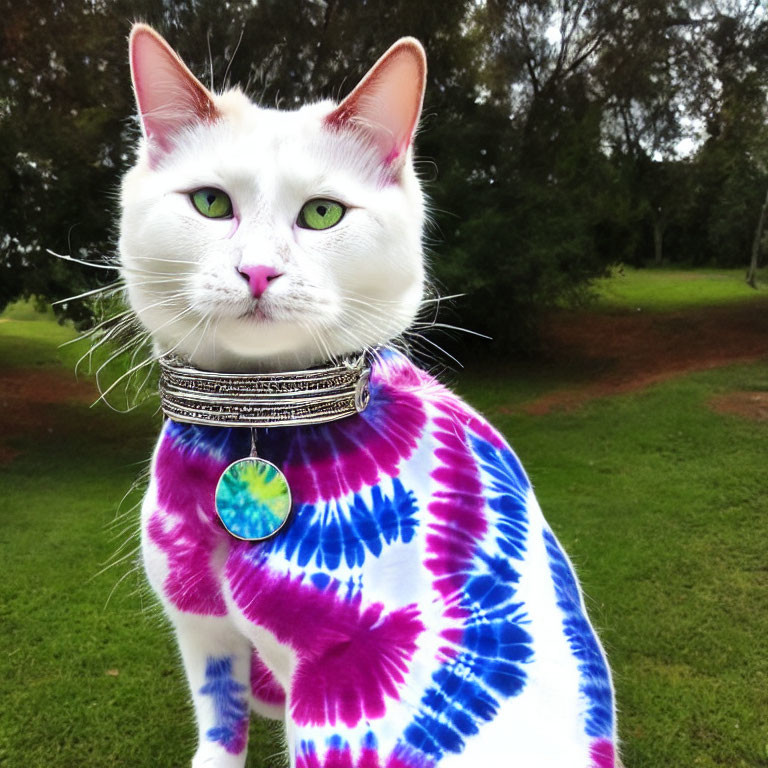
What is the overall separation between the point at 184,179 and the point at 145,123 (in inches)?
4.0

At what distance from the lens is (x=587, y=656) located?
29.9 inches

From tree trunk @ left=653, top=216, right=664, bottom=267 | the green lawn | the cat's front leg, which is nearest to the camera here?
the cat's front leg

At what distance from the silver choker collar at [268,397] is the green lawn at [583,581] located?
1.53ft

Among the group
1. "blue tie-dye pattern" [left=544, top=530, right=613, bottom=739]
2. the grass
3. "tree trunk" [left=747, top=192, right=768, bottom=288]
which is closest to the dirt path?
the grass

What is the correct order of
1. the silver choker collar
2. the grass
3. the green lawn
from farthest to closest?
the grass → the green lawn → the silver choker collar

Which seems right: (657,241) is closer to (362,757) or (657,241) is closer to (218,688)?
(218,688)

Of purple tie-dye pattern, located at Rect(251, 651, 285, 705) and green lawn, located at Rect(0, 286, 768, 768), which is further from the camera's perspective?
green lawn, located at Rect(0, 286, 768, 768)

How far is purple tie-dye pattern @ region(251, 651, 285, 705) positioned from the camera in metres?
1.05

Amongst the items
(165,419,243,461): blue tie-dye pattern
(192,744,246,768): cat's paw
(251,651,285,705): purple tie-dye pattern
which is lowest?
(192,744,246,768): cat's paw

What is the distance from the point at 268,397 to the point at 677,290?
9.20 metres

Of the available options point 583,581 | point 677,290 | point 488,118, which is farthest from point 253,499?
point 677,290

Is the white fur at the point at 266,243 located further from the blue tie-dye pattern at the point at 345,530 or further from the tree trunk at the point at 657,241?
the tree trunk at the point at 657,241

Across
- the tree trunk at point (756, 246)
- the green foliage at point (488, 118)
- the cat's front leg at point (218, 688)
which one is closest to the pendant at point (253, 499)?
the cat's front leg at point (218, 688)

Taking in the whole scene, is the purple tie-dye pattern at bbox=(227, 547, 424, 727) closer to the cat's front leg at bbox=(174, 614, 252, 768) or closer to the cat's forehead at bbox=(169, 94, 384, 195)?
the cat's front leg at bbox=(174, 614, 252, 768)
